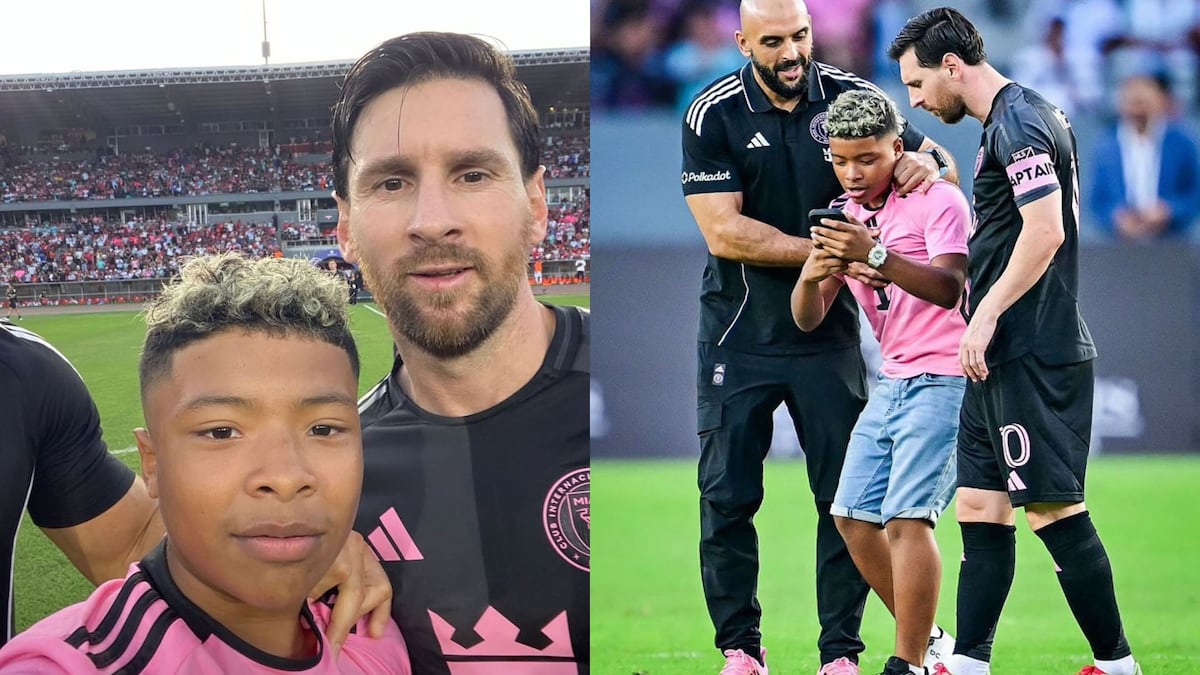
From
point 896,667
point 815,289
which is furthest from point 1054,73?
point 896,667

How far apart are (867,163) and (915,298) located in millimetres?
329

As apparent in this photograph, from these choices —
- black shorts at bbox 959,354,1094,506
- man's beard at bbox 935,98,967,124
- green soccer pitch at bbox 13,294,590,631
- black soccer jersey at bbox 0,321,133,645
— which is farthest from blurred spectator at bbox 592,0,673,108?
black soccer jersey at bbox 0,321,133,645

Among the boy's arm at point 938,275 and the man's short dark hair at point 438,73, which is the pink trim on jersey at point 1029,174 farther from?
the man's short dark hair at point 438,73

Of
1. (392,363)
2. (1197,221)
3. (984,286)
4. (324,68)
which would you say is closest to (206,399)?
(392,363)

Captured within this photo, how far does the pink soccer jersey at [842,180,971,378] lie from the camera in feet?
7.54

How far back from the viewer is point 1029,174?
2.25m

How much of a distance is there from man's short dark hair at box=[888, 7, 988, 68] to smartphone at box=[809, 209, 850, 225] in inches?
15.5

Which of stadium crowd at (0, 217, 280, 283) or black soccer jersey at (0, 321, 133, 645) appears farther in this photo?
stadium crowd at (0, 217, 280, 283)

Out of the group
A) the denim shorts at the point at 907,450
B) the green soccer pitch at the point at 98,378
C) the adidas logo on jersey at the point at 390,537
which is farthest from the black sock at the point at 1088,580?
the adidas logo on jersey at the point at 390,537

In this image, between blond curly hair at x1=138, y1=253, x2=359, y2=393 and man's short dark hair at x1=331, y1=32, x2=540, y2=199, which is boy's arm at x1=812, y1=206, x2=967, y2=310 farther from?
blond curly hair at x1=138, y1=253, x2=359, y2=393

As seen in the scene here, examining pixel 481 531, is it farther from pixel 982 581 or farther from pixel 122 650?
pixel 982 581

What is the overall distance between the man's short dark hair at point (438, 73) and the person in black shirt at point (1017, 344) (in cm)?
90

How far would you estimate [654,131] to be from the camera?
246cm

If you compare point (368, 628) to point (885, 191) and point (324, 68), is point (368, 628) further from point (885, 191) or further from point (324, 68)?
point (885, 191)
